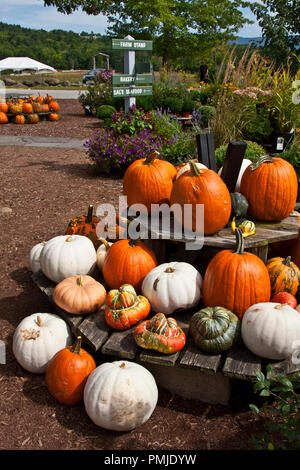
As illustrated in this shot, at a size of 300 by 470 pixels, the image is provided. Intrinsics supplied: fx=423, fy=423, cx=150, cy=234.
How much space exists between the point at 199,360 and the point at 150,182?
157 cm

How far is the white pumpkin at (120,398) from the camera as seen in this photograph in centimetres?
236

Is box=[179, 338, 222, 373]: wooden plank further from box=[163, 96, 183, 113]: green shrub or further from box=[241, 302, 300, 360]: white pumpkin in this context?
box=[163, 96, 183, 113]: green shrub

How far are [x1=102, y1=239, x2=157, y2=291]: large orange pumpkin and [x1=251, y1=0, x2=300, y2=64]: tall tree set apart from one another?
14632 mm

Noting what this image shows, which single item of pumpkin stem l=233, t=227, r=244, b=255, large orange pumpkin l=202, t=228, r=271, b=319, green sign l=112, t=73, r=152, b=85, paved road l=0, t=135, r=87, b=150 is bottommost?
paved road l=0, t=135, r=87, b=150

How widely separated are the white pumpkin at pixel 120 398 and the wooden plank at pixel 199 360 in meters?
0.25

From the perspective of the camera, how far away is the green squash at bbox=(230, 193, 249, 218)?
3.38 metres

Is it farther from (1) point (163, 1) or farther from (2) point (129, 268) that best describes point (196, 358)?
(1) point (163, 1)

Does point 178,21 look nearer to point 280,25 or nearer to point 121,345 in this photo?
point 280,25

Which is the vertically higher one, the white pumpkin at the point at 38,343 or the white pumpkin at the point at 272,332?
the white pumpkin at the point at 272,332

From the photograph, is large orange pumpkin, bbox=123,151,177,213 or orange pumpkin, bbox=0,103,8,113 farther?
orange pumpkin, bbox=0,103,8,113

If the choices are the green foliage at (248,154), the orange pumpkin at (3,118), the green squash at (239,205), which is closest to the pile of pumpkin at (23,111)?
the orange pumpkin at (3,118)

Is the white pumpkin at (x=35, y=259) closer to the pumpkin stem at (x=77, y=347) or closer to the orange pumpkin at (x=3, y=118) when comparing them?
the pumpkin stem at (x=77, y=347)

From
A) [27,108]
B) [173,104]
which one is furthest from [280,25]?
[27,108]

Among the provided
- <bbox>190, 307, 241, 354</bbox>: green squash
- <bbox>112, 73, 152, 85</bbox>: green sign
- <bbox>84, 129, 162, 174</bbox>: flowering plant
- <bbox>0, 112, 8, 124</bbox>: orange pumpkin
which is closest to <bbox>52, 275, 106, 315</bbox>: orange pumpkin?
<bbox>190, 307, 241, 354</bbox>: green squash
